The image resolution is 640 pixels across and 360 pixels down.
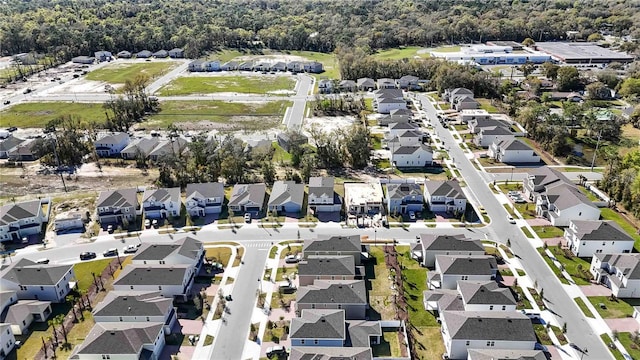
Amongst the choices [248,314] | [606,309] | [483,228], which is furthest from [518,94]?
[248,314]

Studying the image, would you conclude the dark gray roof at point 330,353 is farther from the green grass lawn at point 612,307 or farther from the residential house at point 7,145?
the residential house at point 7,145

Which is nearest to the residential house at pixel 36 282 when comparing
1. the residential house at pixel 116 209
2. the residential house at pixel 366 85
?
the residential house at pixel 116 209

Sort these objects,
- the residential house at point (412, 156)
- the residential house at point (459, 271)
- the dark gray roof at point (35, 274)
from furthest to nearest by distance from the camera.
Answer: the residential house at point (412, 156), the dark gray roof at point (35, 274), the residential house at point (459, 271)

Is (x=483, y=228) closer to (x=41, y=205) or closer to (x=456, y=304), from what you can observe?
(x=456, y=304)

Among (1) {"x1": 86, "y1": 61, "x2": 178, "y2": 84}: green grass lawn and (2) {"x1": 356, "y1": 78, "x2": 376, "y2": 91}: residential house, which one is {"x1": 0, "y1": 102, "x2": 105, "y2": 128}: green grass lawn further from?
(2) {"x1": 356, "y1": 78, "x2": 376, "y2": 91}: residential house

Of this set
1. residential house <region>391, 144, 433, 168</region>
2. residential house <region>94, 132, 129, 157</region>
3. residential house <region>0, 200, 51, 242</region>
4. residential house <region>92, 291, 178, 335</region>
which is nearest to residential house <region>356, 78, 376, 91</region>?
residential house <region>391, 144, 433, 168</region>

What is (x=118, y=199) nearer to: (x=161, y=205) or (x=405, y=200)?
(x=161, y=205)

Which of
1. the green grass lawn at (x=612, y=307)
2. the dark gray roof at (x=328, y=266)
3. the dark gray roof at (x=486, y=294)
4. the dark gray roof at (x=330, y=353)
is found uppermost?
the dark gray roof at (x=328, y=266)
